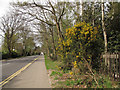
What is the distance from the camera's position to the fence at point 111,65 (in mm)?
5988

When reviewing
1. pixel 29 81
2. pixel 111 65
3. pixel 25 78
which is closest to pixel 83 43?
pixel 111 65

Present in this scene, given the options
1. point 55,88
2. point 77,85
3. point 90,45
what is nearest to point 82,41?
point 90,45

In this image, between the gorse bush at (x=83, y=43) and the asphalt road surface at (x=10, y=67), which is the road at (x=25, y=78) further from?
the gorse bush at (x=83, y=43)

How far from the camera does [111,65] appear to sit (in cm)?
688

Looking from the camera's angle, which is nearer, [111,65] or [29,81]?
[111,65]

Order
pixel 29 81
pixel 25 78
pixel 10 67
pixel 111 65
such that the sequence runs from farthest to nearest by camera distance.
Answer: pixel 10 67 → pixel 25 78 → pixel 29 81 → pixel 111 65

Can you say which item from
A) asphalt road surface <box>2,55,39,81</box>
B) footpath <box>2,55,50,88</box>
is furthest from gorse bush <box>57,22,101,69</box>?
asphalt road surface <box>2,55,39,81</box>

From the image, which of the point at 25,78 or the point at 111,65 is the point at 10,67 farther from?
the point at 111,65

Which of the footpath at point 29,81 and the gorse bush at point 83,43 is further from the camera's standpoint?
the gorse bush at point 83,43

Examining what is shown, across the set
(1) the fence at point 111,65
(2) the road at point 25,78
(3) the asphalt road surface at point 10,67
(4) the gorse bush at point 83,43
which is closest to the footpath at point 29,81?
(2) the road at point 25,78

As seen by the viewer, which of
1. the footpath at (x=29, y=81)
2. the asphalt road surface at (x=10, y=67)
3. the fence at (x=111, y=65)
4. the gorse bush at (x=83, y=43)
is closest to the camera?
the fence at (x=111, y=65)

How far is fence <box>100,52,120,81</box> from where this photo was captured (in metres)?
5.99

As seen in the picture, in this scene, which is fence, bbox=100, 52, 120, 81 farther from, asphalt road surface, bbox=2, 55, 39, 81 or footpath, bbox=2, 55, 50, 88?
asphalt road surface, bbox=2, 55, 39, 81

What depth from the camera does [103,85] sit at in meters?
5.63
